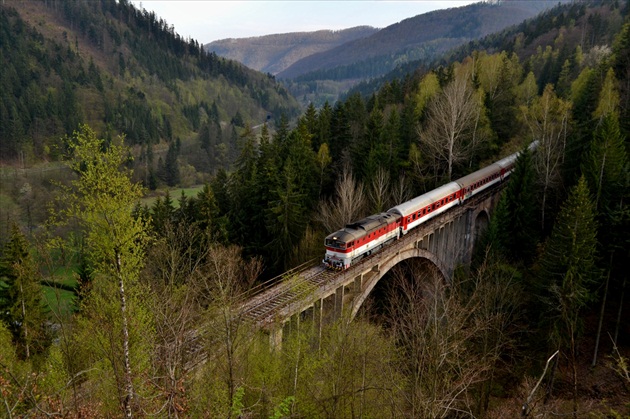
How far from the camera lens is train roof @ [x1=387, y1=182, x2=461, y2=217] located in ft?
Result: 116

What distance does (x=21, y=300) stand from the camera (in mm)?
29906

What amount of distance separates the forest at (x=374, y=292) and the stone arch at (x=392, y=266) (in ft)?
5.82

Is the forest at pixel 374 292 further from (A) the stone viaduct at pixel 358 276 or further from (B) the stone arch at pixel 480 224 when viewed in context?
(B) the stone arch at pixel 480 224

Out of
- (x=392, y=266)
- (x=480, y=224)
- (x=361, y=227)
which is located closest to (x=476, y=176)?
(x=480, y=224)

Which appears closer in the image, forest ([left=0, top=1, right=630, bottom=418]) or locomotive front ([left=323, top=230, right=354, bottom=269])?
forest ([left=0, top=1, right=630, bottom=418])

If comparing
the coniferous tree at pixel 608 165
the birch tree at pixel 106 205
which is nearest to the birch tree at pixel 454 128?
the coniferous tree at pixel 608 165

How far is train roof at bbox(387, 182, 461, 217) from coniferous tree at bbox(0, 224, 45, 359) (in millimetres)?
27776

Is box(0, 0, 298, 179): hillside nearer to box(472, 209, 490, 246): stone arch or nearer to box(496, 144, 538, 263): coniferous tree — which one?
box(472, 209, 490, 246): stone arch

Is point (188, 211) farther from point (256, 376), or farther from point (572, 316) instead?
point (572, 316)

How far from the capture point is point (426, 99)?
6231 centimetres

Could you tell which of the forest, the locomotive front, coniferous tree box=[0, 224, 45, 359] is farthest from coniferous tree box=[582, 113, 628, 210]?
coniferous tree box=[0, 224, 45, 359]

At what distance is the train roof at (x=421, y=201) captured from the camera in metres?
35.5

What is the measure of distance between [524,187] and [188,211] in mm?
34531

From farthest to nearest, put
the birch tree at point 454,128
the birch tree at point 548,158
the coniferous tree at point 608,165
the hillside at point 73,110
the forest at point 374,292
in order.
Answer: the hillside at point 73,110
the birch tree at point 454,128
the birch tree at point 548,158
the coniferous tree at point 608,165
the forest at point 374,292
